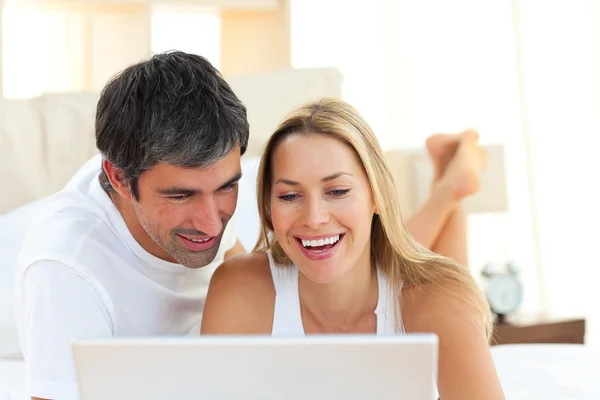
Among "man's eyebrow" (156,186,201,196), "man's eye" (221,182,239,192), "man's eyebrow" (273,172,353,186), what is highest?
"man's eyebrow" (273,172,353,186)

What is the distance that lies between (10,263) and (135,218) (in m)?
0.97

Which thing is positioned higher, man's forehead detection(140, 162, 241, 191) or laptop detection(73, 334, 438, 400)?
man's forehead detection(140, 162, 241, 191)

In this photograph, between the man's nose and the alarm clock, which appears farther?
the alarm clock

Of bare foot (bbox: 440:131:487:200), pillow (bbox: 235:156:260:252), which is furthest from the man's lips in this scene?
bare foot (bbox: 440:131:487:200)

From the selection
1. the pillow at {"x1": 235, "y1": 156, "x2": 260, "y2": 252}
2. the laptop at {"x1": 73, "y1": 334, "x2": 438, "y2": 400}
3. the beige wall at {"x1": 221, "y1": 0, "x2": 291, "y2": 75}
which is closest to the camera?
the laptop at {"x1": 73, "y1": 334, "x2": 438, "y2": 400}

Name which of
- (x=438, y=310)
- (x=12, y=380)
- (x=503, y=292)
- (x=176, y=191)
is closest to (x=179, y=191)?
(x=176, y=191)

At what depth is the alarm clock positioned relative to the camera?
3.04m

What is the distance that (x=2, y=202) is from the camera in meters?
2.82

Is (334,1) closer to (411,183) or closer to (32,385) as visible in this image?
(411,183)

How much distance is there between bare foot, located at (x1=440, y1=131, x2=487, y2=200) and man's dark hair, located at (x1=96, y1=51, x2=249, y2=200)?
125 cm

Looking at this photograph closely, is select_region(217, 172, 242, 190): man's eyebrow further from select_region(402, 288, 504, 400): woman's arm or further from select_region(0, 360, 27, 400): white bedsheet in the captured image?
select_region(0, 360, 27, 400): white bedsheet

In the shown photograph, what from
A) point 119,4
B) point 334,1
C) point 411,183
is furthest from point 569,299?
point 119,4

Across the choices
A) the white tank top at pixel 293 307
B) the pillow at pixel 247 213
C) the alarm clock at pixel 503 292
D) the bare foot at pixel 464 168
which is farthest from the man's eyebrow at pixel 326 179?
the alarm clock at pixel 503 292

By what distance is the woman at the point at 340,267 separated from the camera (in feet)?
5.51
